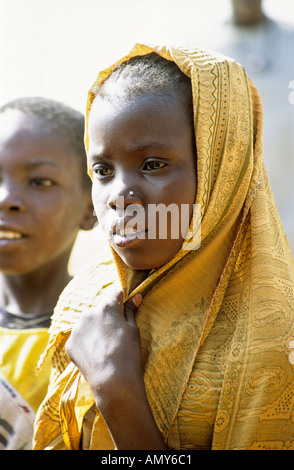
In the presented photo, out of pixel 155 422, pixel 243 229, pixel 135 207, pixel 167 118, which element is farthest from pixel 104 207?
pixel 155 422

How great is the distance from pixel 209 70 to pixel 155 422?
3.22 ft

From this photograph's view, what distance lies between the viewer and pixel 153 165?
5.01ft

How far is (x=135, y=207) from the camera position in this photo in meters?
1.51

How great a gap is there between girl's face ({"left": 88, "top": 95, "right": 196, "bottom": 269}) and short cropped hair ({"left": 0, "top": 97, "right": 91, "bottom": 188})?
92cm

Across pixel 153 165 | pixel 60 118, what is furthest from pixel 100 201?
pixel 60 118

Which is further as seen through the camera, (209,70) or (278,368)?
(209,70)

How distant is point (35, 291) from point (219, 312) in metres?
1.10

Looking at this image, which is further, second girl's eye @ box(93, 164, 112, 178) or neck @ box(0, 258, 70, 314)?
neck @ box(0, 258, 70, 314)

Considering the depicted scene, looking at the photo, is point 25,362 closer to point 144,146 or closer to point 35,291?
point 35,291

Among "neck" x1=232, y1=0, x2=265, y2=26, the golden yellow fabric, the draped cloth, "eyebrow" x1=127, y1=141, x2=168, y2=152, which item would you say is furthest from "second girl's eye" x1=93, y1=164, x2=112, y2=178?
"neck" x1=232, y1=0, x2=265, y2=26

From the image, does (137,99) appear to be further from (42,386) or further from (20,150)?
(42,386)

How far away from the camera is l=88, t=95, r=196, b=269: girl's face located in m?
1.51

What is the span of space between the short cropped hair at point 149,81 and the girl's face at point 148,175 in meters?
0.03

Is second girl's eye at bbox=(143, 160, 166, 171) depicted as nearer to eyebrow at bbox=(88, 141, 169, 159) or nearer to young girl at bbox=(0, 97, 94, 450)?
eyebrow at bbox=(88, 141, 169, 159)
